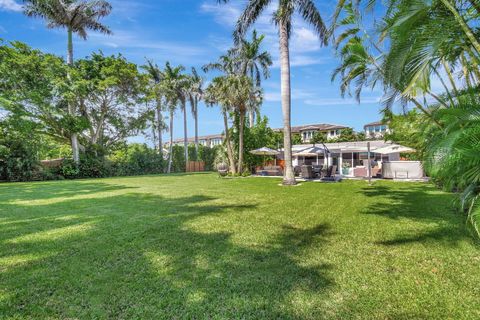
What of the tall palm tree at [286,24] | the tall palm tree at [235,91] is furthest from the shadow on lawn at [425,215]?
the tall palm tree at [235,91]

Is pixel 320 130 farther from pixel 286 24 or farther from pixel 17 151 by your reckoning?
pixel 17 151

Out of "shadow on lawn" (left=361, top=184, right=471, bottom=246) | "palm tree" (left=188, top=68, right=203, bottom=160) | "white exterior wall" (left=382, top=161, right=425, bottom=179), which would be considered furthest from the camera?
"palm tree" (left=188, top=68, right=203, bottom=160)

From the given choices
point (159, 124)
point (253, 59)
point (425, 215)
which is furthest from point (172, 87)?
point (425, 215)

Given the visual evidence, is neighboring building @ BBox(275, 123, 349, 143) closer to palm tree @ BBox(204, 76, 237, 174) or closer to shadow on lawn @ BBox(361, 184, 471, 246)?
palm tree @ BBox(204, 76, 237, 174)

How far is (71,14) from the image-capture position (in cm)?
2173

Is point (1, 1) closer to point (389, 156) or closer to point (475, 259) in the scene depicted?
point (475, 259)

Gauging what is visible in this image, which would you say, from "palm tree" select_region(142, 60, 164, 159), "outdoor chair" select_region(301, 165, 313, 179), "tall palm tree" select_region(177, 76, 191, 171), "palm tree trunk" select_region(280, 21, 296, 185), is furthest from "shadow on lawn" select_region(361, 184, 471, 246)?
"tall palm tree" select_region(177, 76, 191, 171)

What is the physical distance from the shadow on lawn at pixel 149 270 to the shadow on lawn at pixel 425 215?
1.59m

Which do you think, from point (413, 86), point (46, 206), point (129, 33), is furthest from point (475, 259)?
point (129, 33)

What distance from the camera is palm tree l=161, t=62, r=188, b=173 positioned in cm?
2958

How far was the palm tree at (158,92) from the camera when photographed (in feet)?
91.7

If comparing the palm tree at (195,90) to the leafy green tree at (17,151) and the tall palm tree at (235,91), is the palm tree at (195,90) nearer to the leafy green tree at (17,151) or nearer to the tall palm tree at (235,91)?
the tall palm tree at (235,91)

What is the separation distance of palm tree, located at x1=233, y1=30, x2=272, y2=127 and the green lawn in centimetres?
2079

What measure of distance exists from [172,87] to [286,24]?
1906 cm
